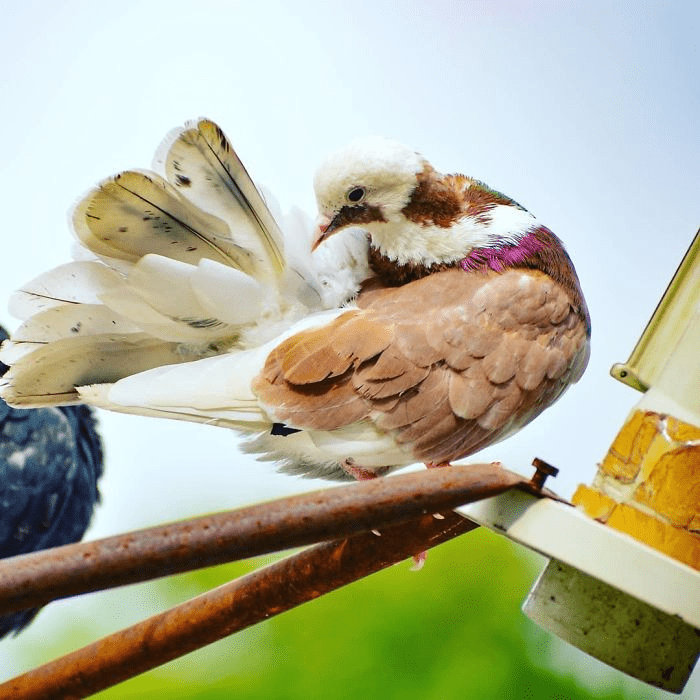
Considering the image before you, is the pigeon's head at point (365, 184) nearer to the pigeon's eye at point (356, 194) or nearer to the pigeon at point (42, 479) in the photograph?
the pigeon's eye at point (356, 194)

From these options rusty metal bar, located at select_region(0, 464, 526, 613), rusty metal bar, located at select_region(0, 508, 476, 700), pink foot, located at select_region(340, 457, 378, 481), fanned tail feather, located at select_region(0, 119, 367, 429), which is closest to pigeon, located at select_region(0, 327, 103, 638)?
fanned tail feather, located at select_region(0, 119, 367, 429)

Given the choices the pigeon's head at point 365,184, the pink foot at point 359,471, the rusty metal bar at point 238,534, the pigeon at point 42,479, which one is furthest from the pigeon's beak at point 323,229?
the pigeon at point 42,479

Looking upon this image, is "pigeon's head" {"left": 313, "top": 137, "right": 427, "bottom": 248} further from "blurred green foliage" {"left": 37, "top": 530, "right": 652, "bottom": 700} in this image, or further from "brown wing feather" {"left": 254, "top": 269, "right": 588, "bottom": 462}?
"blurred green foliage" {"left": 37, "top": 530, "right": 652, "bottom": 700}

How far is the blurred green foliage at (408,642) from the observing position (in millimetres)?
2391

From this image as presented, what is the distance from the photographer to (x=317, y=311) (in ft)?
4.55

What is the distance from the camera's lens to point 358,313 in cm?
130

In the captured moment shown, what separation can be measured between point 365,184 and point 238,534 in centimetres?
68

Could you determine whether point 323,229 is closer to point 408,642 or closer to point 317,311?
point 317,311

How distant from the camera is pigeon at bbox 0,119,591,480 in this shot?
4.07ft

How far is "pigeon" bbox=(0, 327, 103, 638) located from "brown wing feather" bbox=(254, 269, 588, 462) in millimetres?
1281

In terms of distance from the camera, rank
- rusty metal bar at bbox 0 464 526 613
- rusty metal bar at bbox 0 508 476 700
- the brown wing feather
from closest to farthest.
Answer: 1. rusty metal bar at bbox 0 464 526 613
2. rusty metal bar at bbox 0 508 476 700
3. the brown wing feather

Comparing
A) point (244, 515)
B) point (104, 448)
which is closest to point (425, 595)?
point (104, 448)

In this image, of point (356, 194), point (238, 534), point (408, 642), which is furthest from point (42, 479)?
point (238, 534)

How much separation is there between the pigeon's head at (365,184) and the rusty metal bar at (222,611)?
0.42 metres
